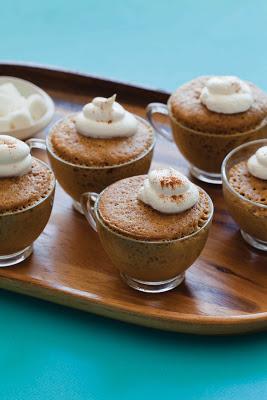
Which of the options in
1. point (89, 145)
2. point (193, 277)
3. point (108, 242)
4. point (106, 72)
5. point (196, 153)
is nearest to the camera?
point (108, 242)

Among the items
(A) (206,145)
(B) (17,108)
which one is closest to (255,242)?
(A) (206,145)

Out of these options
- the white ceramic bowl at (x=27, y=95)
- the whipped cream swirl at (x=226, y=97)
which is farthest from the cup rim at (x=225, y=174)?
the white ceramic bowl at (x=27, y=95)

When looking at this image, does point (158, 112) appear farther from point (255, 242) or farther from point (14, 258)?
point (14, 258)

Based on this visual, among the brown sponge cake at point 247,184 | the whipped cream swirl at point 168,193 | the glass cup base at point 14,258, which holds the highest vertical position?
the whipped cream swirl at point 168,193

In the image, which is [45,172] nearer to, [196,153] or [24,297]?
[24,297]

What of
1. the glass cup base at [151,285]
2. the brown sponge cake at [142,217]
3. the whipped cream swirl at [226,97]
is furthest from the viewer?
the whipped cream swirl at [226,97]

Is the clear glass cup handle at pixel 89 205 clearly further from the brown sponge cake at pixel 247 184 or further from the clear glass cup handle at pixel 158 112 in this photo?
the clear glass cup handle at pixel 158 112

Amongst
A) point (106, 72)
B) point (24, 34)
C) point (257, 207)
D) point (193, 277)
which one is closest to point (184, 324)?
point (193, 277)

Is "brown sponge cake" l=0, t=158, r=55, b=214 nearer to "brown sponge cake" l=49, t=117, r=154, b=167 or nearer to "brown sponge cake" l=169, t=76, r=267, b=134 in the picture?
"brown sponge cake" l=49, t=117, r=154, b=167
